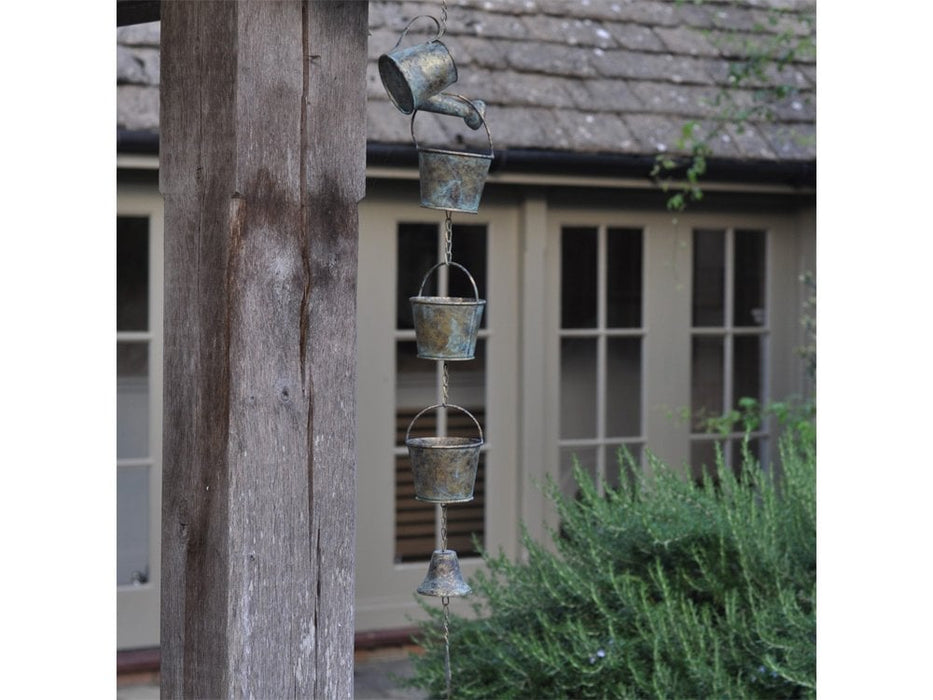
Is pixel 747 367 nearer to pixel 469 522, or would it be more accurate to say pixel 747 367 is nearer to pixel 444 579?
pixel 469 522

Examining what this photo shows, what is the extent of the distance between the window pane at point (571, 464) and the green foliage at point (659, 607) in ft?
6.39

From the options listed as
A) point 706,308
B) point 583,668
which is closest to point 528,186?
point 706,308

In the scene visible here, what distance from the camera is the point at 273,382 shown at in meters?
1.89

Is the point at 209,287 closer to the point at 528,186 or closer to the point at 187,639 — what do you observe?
the point at 187,639

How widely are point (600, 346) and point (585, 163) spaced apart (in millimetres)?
908

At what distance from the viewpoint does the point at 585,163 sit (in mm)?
5613

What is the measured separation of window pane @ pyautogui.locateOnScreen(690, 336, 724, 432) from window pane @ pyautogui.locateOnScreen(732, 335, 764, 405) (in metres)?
0.09

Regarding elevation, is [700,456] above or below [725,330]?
below

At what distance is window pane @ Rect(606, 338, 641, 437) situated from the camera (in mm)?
6109

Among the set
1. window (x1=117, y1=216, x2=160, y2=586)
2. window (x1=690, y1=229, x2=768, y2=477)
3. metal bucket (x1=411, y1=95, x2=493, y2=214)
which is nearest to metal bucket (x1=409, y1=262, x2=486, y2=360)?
metal bucket (x1=411, y1=95, x2=493, y2=214)

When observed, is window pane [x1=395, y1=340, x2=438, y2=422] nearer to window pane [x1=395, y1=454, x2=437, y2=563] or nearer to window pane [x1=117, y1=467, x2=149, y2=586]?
window pane [x1=395, y1=454, x2=437, y2=563]

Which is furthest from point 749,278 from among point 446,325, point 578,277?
point 446,325

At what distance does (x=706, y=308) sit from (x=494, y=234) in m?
1.19

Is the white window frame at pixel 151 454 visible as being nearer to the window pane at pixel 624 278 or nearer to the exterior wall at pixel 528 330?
the exterior wall at pixel 528 330
